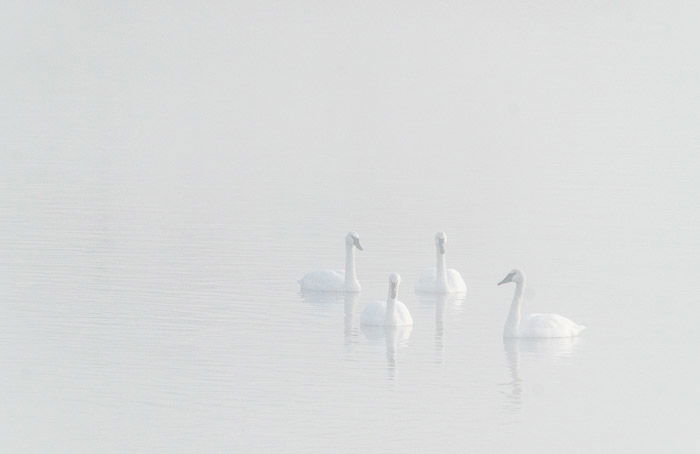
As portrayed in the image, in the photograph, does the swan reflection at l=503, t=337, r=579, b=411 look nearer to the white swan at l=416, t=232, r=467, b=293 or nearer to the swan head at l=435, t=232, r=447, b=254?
the white swan at l=416, t=232, r=467, b=293

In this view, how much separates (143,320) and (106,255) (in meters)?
3.34

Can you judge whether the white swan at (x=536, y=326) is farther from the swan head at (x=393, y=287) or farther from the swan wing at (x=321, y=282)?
the swan wing at (x=321, y=282)

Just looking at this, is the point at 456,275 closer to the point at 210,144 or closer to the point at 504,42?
the point at 210,144

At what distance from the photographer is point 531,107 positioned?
41438mm

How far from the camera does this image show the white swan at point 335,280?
62.8 feet

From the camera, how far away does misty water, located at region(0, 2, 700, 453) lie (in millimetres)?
13977

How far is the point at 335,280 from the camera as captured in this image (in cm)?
1923

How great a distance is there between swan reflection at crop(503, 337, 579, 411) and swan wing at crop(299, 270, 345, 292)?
2.60 m

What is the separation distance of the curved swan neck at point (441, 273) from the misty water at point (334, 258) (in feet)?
0.79

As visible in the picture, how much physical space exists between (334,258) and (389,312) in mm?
3649

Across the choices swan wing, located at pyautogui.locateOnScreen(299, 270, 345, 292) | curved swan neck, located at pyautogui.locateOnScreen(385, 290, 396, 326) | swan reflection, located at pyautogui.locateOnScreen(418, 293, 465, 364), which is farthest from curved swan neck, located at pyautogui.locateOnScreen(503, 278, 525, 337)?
swan wing, located at pyautogui.locateOnScreen(299, 270, 345, 292)

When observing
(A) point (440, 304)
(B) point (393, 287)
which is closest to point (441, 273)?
(A) point (440, 304)

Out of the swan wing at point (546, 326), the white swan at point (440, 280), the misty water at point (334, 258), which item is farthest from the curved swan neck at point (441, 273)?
the swan wing at point (546, 326)

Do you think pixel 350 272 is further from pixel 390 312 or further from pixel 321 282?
pixel 390 312
